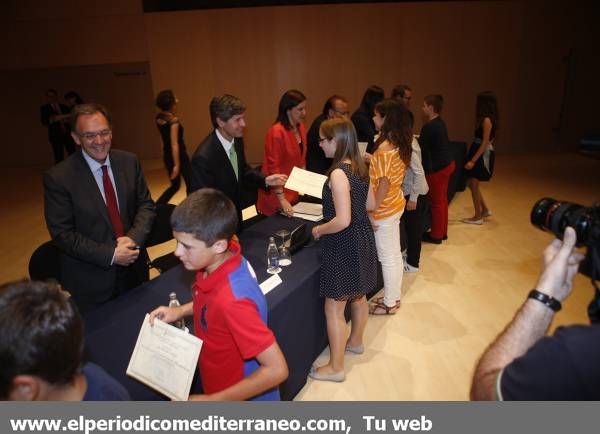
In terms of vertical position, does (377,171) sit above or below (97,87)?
below

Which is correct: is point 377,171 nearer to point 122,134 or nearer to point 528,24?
point 528,24

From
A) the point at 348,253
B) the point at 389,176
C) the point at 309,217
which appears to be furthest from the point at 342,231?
the point at 309,217

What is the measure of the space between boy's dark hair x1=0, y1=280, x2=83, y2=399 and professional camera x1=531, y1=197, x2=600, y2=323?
4.16 ft

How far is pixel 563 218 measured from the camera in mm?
1311

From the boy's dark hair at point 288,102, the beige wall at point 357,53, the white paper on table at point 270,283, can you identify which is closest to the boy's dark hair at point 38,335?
the white paper on table at point 270,283

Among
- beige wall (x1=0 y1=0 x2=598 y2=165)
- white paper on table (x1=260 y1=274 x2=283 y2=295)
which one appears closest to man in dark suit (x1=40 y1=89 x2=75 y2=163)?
beige wall (x1=0 y1=0 x2=598 y2=165)

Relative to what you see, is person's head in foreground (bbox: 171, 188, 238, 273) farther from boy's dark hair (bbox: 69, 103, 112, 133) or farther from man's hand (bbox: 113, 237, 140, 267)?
boy's dark hair (bbox: 69, 103, 112, 133)

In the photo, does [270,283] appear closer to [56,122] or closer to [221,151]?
[221,151]

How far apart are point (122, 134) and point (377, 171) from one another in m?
8.29

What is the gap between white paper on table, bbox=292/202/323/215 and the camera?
3.21 meters

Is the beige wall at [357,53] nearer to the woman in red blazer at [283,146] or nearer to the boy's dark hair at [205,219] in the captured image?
the woman in red blazer at [283,146]

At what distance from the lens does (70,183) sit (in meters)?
1.98

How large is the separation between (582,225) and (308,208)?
88.9 inches

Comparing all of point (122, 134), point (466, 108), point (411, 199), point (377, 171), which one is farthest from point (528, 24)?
point (122, 134)
